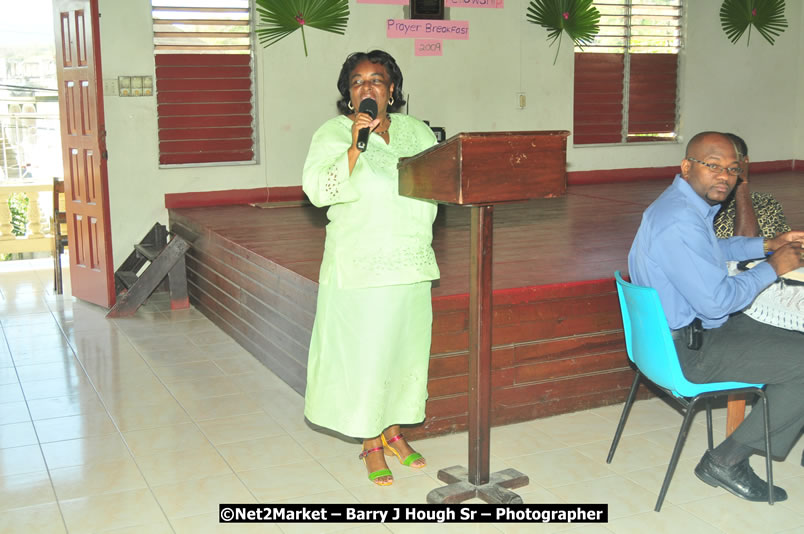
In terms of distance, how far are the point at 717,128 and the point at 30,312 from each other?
6255 millimetres

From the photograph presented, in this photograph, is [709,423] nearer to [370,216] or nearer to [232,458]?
[370,216]

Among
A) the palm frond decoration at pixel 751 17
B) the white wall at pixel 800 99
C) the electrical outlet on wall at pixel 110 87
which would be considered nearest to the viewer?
the electrical outlet on wall at pixel 110 87

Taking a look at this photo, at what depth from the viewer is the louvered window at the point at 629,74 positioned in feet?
25.8

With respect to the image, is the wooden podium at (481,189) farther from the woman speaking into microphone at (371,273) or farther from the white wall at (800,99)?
the white wall at (800,99)

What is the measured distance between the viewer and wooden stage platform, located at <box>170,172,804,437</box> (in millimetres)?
3568

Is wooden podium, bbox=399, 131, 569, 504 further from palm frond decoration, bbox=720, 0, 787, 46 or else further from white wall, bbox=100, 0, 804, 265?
palm frond decoration, bbox=720, 0, 787, 46

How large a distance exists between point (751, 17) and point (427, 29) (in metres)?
3.27

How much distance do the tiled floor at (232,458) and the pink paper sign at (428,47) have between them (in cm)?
346

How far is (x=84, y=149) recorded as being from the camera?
590cm

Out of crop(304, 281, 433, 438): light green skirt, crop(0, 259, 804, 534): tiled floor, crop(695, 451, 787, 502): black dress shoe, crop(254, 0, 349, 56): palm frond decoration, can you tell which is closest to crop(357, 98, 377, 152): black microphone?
crop(304, 281, 433, 438): light green skirt

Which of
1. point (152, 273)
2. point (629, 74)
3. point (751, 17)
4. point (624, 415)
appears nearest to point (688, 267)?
point (624, 415)

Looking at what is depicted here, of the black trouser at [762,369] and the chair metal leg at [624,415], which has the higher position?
the black trouser at [762,369]

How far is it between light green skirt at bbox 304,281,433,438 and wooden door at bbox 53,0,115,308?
319 cm

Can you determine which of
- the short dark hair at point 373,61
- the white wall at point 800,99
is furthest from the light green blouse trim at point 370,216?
the white wall at point 800,99
